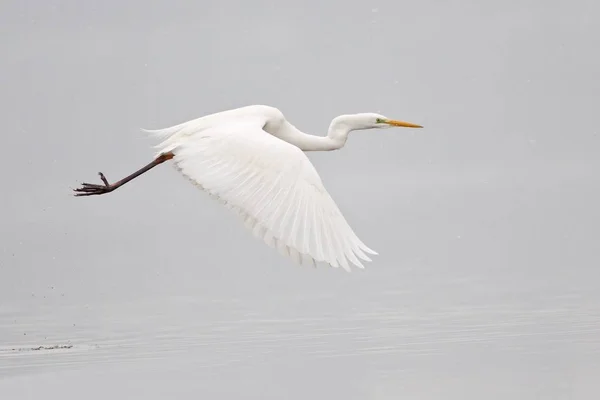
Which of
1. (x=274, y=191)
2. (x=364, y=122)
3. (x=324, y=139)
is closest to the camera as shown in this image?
(x=274, y=191)

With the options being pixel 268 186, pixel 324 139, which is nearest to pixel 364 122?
pixel 324 139

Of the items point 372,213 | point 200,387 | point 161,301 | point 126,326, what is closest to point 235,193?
point 200,387

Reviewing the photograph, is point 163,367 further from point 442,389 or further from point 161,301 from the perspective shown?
point 161,301

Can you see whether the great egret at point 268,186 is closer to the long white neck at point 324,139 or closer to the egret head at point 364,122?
the long white neck at point 324,139

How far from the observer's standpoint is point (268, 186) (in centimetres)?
1045

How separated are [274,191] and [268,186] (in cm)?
8

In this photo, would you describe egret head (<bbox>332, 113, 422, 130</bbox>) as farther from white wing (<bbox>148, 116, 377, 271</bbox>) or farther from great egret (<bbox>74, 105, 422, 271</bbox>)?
white wing (<bbox>148, 116, 377, 271</bbox>)

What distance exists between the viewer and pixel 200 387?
1106 centimetres

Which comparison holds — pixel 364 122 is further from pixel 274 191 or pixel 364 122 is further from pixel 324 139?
pixel 274 191

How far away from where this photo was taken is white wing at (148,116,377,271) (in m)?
9.84

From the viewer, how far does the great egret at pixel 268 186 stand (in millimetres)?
9852

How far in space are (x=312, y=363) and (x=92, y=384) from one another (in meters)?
1.58

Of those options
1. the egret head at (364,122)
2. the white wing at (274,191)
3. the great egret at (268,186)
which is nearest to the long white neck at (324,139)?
the egret head at (364,122)

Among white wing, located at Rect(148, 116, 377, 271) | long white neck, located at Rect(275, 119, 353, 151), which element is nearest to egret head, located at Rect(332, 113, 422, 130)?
long white neck, located at Rect(275, 119, 353, 151)
